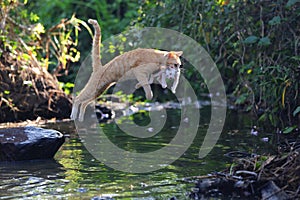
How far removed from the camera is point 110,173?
6406 mm

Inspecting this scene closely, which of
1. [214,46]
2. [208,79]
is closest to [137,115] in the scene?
[208,79]

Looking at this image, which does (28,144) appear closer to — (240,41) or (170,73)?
(170,73)

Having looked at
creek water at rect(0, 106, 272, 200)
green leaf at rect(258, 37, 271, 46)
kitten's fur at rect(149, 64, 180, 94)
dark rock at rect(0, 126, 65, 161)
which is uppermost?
green leaf at rect(258, 37, 271, 46)

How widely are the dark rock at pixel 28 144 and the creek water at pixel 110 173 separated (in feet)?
0.35

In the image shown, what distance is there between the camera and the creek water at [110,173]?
18.2 ft

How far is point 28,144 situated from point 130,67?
161 centimetres

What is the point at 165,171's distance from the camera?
6484mm

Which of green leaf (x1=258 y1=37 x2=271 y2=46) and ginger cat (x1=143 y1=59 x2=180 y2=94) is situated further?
green leaf (x1=258 y1=37 x2=271 y2=46)

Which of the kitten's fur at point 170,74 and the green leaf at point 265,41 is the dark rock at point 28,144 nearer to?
the kitten's fur at point 170,74

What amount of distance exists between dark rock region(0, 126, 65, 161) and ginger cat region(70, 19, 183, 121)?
1.98ft

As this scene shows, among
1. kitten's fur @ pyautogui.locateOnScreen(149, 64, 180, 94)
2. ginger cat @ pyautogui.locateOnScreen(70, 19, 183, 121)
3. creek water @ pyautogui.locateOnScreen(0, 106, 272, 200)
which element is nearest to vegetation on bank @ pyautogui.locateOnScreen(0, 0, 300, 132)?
creek water @ pyautogui.locateOnScreen(0, 106, 272, 200)

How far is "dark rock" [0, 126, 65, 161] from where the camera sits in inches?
277

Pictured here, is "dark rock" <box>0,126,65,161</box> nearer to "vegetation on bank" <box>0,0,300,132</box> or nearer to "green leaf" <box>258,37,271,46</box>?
"vegetation on bank" <box>0,0,300,132</box>

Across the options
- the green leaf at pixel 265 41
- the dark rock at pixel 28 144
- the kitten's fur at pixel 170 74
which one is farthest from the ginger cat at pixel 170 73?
the green leaf at pixel 265 41
